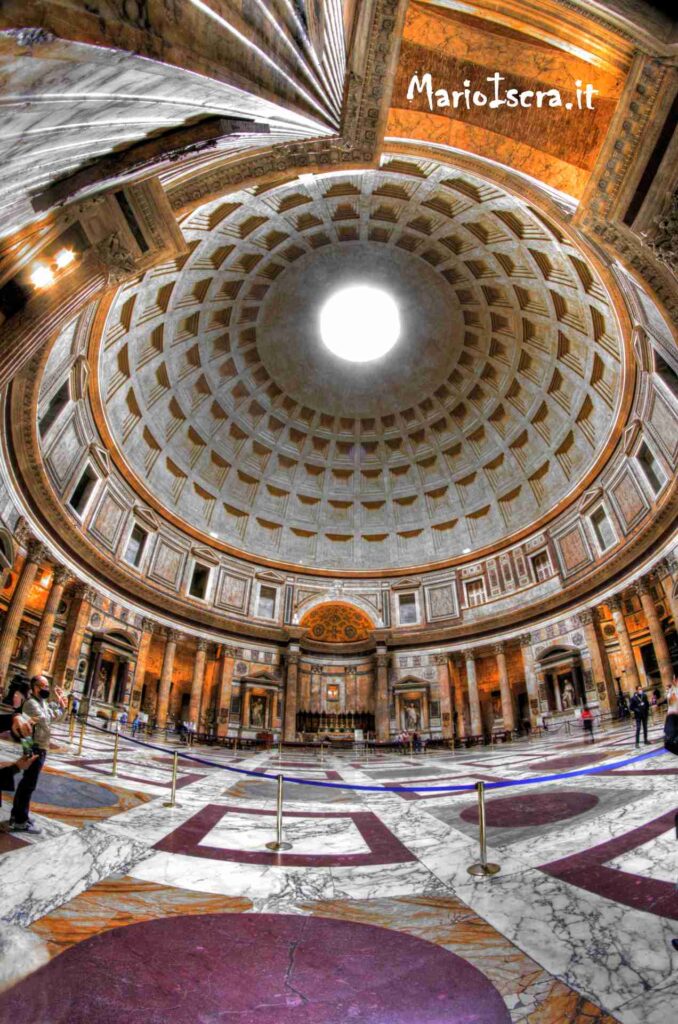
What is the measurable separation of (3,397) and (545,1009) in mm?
17533

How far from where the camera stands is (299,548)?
32719mm

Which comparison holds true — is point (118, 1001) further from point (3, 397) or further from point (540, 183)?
point (3, 397)

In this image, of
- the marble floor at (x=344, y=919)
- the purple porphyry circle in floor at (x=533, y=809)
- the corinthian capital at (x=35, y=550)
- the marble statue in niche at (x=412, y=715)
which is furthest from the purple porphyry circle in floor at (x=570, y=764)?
the marble statue in niche at (x=412, y=715)

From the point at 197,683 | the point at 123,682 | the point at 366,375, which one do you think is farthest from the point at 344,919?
the point at 366,375

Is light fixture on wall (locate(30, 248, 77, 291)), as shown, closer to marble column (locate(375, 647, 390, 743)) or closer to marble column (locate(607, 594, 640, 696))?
marble column (locate(607, 594, 640, 696))

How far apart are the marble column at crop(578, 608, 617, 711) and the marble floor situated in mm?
19865

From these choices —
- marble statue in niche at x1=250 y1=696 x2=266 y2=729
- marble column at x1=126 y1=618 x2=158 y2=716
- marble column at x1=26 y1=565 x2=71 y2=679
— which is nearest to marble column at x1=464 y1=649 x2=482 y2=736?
marble statue in niche at x1=250 y1=696 x2=266 y2=729

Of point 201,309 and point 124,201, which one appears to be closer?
point 124,201

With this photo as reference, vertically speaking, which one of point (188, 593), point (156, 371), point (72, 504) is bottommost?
point (188, 593)

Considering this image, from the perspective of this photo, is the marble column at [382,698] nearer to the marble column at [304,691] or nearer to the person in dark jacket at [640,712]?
the marble column at [304,691]

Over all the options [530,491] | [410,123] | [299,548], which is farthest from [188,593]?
[410,123]

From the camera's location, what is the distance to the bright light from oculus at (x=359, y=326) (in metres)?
29.2

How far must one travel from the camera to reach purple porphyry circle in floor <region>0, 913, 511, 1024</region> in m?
1.65

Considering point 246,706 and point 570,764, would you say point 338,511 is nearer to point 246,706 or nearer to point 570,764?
point 246,706
